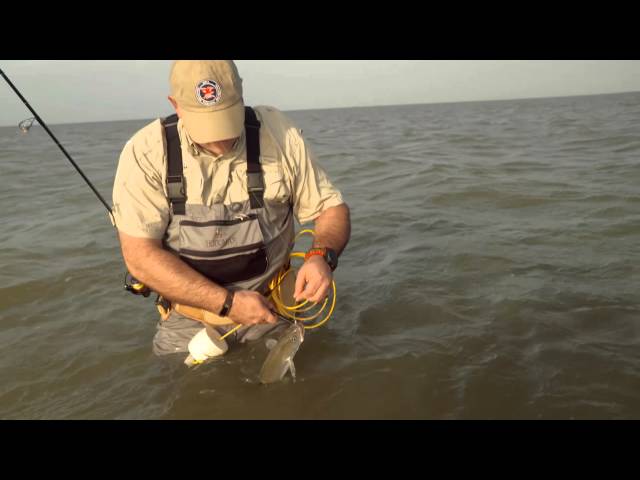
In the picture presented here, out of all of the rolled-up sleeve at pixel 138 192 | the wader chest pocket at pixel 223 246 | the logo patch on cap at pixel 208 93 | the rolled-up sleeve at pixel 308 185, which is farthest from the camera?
the rolled-up sleeve at pixel 308 185

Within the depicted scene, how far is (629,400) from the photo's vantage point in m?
2.91

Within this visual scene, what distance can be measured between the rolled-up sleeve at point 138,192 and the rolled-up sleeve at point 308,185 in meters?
0.86

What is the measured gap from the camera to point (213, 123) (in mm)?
2879

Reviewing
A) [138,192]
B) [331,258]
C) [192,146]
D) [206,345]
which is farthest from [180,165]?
[206,345]

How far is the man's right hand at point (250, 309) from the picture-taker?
305 cm

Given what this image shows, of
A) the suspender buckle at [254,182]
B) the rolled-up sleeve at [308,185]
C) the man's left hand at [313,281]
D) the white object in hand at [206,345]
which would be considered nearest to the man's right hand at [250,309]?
the man's left hand at [313,281]

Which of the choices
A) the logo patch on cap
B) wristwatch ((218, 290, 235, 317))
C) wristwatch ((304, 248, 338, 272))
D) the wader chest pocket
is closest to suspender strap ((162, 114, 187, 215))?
the wader chest pocket

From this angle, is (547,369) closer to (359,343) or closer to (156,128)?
(359,343)

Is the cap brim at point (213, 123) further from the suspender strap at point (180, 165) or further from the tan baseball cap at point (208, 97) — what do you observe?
the suspender strap at point (180, 165)

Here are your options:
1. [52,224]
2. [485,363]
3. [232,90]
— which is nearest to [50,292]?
[52,224]

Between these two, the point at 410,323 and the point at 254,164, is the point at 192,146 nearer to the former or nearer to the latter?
the point at 254,164

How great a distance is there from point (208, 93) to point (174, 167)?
20.6 inches

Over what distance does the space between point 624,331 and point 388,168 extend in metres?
8.26

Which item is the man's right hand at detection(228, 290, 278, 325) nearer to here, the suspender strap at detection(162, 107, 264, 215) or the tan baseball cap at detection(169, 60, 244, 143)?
the suspender strap at detection(162, 107, 264, 215)
